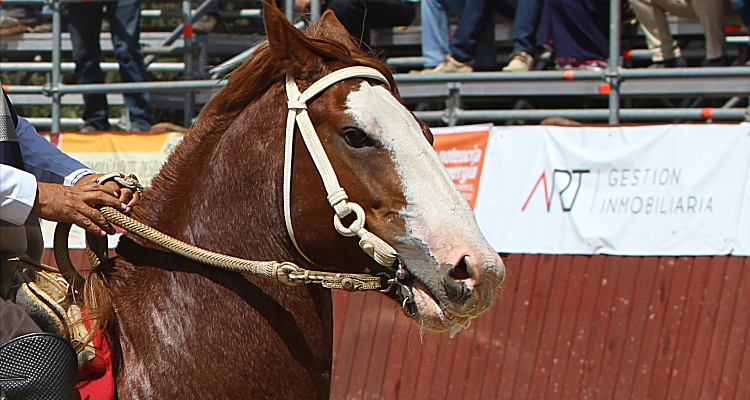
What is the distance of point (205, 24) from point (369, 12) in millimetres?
2386

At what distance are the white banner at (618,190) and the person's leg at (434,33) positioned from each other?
1204 mm

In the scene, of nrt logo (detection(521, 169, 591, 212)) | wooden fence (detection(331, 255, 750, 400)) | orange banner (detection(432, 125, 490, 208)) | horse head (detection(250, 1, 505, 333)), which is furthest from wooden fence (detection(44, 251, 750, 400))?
horse head (detection(250, 1, 505, 333))

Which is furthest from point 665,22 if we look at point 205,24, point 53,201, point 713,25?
point 53,201

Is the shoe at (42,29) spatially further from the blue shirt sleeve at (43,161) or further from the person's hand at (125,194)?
the person's hand at (125,194)

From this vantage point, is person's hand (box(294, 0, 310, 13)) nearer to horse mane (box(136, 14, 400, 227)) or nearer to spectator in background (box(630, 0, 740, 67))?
spectator in background (box(630, 0, 740, 67))

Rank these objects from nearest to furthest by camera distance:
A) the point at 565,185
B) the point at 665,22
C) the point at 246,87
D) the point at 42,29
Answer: the point at 246,87 < the point at 565,185 < the point at 665,22 < the point at 42,29

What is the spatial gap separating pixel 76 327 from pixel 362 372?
427 centimetres

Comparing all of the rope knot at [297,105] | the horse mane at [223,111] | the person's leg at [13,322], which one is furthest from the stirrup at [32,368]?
the rope knot at [297,105]

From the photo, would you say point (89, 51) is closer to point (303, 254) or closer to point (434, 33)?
point (434, 33)

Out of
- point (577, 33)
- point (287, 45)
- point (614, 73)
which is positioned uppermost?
point (577, 33)

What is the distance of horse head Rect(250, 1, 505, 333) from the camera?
2322 millimetres

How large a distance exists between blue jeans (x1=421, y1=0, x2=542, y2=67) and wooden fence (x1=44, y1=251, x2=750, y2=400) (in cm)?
179

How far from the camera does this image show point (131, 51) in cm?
829

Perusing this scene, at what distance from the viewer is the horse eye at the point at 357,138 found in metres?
2.46
